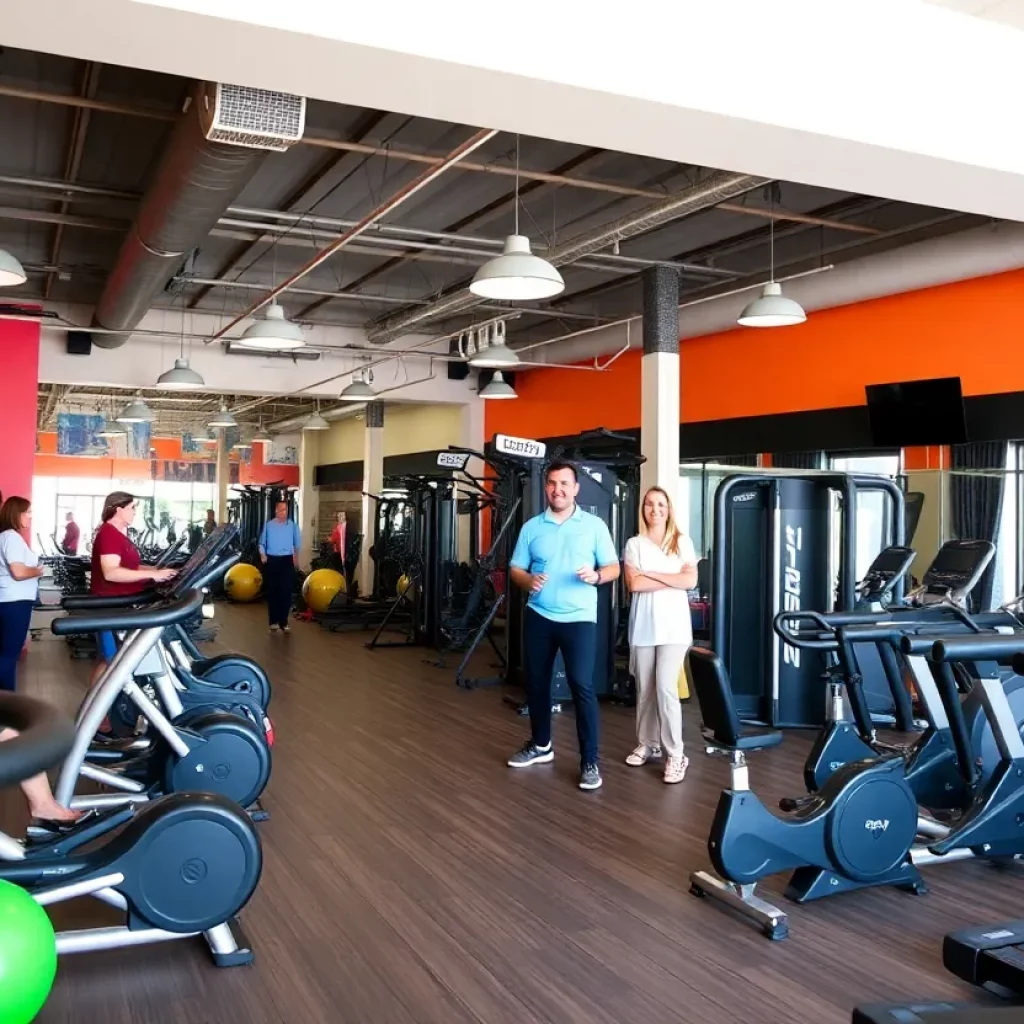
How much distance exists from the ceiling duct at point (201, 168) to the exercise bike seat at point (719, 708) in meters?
3.18

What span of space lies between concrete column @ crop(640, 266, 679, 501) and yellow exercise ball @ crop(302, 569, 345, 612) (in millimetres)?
5992

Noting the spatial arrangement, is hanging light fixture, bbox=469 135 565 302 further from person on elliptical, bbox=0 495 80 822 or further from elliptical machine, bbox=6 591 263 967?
person on elliptical, bbox=0 495 80 822

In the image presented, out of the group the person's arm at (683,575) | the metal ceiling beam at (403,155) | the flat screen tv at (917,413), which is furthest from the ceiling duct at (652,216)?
the flat screen tv at (917,413)

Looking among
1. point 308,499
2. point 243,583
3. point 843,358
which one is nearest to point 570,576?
point 843,358

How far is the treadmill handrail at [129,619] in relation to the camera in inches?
122

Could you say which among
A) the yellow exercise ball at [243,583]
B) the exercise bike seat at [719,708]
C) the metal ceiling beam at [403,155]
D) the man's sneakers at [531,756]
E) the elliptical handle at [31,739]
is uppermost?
the metal ceiling beam at [403,155]

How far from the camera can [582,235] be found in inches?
338

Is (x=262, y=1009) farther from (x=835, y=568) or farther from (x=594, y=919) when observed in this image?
(x=835, y=568)

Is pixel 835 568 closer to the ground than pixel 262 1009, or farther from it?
farther from it

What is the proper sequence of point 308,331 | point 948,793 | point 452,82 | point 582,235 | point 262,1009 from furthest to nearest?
point 308,331, point 582,235, point 948,793, point 452,82, point 262,1009

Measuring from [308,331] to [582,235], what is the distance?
21.3ft

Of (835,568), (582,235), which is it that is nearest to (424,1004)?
(835,568)

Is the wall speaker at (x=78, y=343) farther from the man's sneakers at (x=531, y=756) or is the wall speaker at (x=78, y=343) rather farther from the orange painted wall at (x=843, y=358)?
the man's sneakers at (x=531, y=756)

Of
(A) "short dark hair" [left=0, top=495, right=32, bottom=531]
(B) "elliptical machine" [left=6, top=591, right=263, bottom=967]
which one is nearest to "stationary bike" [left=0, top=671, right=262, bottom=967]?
(B) "elliptical machine" [left=6, top=591, right=263, bottom=967]
